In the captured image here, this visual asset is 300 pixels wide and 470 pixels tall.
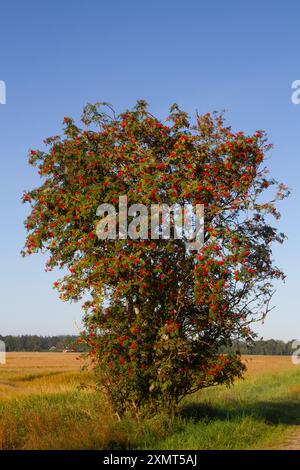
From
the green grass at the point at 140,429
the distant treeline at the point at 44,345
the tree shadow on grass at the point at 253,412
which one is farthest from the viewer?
the distant treeline at the point at 44,345

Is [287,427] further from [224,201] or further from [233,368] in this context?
[224,201]

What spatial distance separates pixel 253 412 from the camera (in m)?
18.9

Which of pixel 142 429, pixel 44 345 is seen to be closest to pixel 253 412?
pixel 142 429

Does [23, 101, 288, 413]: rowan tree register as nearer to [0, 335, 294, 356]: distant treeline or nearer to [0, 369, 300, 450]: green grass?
[0, 369, 300, 450]: green grass

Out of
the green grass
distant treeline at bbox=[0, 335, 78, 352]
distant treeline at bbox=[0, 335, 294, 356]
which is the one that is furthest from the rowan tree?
distant treeline at bbox=[0, 335, 78, 352]

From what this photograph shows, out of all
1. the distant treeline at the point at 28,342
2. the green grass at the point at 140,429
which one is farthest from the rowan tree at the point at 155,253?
the distant treeline at the point at 28,342

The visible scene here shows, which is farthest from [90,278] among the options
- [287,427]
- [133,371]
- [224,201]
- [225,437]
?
[287,427]

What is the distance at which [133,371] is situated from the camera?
1471cm

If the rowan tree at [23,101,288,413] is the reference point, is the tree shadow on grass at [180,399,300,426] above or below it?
below

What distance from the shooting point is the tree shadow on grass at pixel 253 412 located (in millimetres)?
17078

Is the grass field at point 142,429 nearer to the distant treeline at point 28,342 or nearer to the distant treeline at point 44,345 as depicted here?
the distant treeline at point 44,345

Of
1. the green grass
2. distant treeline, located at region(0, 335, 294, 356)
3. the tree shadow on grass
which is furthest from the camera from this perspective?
distant treeline, located at region(0, 335, 294, 356)

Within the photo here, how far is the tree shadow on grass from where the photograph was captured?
56.0 feet
